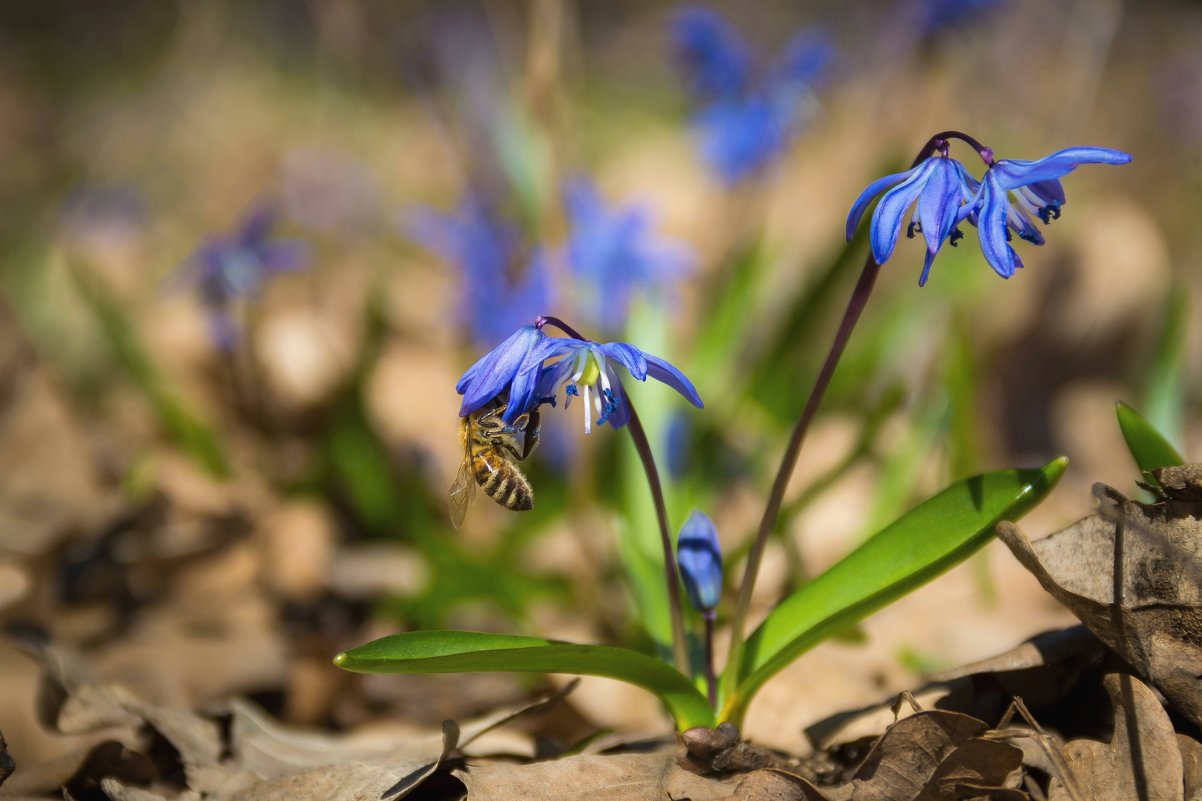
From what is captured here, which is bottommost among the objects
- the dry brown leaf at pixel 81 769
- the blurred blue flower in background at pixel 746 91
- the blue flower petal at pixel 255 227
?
the dry brown leaf at pixel 81 769

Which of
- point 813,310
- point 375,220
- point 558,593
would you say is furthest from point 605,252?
point 375,220

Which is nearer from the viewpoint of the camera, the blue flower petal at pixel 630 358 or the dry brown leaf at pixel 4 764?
the blue flower petal at pixel 630 358

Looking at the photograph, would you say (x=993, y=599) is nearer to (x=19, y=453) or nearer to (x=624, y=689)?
(x=624, y=689)

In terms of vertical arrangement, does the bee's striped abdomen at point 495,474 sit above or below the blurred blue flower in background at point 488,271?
below

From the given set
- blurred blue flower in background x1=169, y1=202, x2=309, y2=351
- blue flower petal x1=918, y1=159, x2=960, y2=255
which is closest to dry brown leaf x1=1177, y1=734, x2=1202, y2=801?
blue flower petal x1=918, y1=159, x2=960, y2=255

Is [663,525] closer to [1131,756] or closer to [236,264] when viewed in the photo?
[1131,756]

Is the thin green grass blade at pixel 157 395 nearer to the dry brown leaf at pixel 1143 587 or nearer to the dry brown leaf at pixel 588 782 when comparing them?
the dry brown leaf at pixel 588 782

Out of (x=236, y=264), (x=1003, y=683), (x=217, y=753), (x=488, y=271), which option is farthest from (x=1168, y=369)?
(x=236, y=264)

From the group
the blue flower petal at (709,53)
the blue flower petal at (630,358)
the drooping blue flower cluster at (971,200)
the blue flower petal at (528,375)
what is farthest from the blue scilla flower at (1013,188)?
the blue flower petal at (709,53)
